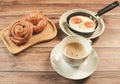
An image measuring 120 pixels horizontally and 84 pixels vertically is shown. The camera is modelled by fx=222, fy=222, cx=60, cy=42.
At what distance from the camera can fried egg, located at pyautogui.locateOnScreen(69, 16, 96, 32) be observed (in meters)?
0.99

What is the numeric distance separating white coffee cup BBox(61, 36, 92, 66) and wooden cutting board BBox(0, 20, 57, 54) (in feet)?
0.38

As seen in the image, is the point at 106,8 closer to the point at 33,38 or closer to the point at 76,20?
the point at 76,20

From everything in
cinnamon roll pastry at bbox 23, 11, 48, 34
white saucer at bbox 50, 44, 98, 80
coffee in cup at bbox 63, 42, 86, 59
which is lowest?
white saucer at bbox 50, 44, 98, 80

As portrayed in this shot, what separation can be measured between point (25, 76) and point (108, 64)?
1.09 ft

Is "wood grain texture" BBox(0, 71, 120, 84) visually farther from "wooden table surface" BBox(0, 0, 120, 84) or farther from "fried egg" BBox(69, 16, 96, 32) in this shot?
"fried egg" BBox(69, 16, 96, 32)

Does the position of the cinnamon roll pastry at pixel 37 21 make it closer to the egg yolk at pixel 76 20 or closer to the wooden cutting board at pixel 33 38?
the wooden cutting board at pixel 33 38

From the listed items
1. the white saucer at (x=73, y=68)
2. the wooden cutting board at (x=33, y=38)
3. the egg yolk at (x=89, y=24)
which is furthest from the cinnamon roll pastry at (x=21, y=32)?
the egg yolk at (x=89, y=24)

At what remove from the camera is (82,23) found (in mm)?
1018

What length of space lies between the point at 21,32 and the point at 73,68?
255 mm

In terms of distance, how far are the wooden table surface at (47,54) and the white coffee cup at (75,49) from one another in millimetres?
82

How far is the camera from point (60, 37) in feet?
3.26

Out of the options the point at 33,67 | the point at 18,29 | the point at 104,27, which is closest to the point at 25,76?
the point at 33,67

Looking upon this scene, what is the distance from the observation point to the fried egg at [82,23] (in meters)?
0.99

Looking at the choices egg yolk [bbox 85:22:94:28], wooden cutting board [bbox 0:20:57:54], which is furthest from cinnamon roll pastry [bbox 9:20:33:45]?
egg yolk [bbox 85:22:94:28]
